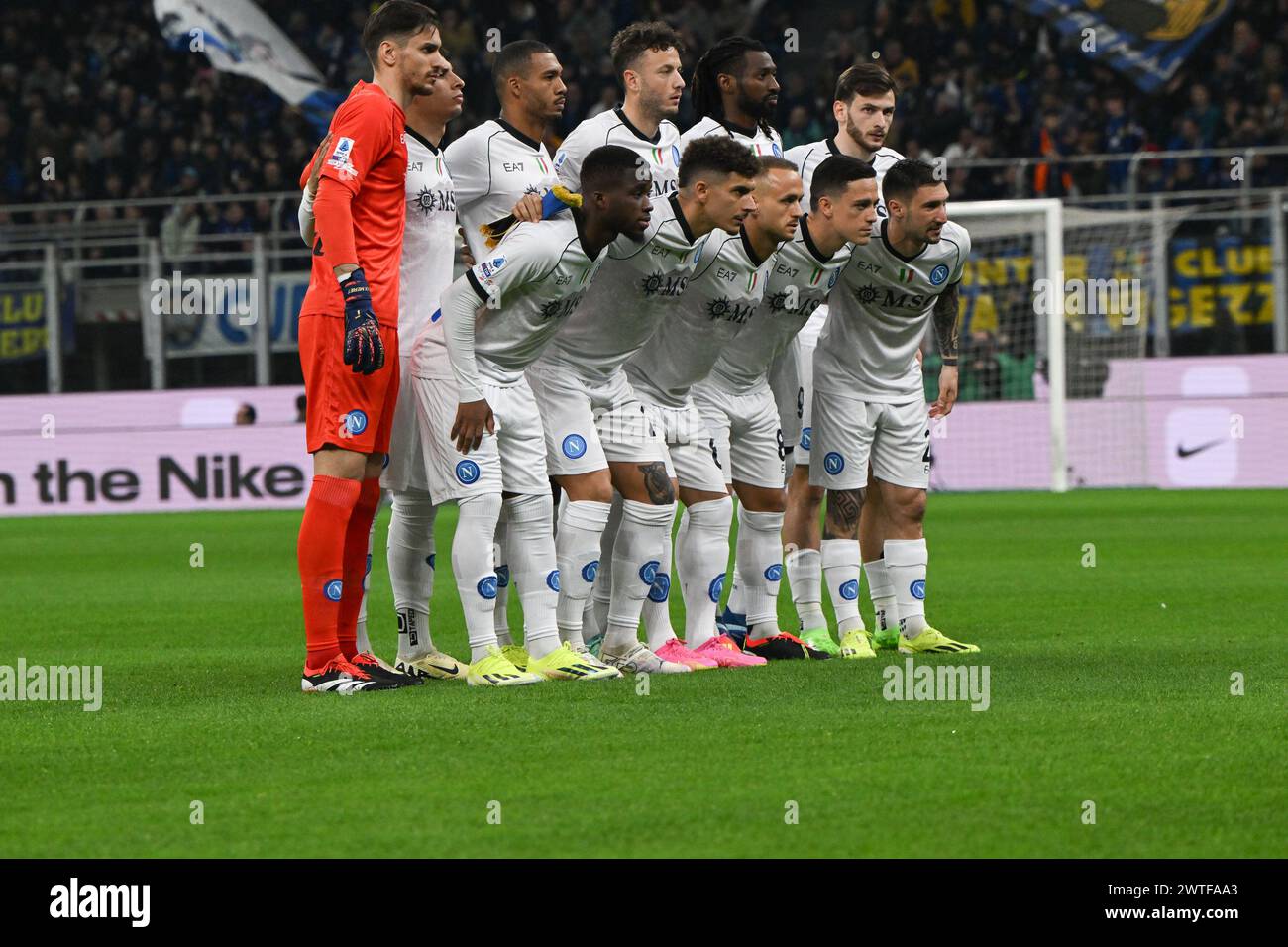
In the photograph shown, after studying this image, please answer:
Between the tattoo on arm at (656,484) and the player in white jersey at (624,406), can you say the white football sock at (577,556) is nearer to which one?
the player in white jersey at (624,406)

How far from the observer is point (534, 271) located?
653 centimetres

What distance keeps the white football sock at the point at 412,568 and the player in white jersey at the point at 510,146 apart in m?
0.29

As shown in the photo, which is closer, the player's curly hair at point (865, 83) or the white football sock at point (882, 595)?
the player's curly hair at point (865, 83)

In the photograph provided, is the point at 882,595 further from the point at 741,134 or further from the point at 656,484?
the point at 741,134

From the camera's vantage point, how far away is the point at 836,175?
7316mm

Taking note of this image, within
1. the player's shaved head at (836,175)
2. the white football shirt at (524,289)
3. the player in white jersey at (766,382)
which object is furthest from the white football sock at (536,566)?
the player's shaved head at (836,175)

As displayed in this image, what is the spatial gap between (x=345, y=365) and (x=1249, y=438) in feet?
48.8

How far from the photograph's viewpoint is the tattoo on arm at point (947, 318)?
7.96m

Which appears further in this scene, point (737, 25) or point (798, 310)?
point (737, 25)

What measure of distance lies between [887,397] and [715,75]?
148 cm

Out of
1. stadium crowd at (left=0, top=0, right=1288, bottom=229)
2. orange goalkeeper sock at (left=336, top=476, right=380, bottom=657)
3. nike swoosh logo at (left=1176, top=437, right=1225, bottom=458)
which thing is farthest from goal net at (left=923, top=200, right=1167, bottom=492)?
orange goalkeeper sock at (left=336, top=476, right=380, bottom=657)
